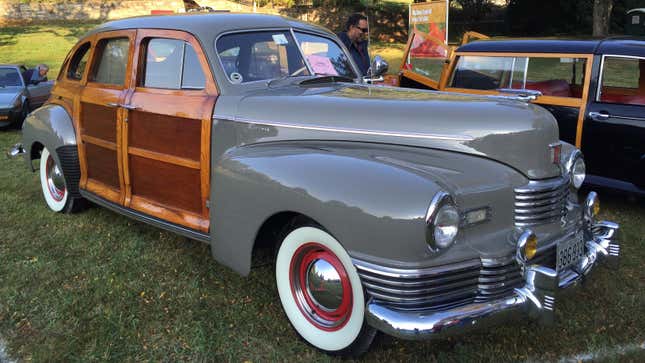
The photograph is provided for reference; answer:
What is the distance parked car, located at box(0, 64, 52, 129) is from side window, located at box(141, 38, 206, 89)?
6794mm

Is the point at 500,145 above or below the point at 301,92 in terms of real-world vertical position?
below

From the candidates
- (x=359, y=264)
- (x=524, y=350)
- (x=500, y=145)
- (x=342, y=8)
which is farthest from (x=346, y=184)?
(x=342, y=8)

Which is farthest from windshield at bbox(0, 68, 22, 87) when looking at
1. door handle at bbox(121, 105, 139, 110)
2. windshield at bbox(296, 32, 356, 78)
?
windshield at bbox(296, 32, 356, 78)

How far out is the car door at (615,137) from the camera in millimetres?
4711

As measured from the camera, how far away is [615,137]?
15.8 feet

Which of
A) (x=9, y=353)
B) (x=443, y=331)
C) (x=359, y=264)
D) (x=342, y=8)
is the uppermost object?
(x=342, y=8)

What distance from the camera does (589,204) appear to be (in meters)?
2.92

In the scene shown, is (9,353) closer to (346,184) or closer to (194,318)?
(194,318)

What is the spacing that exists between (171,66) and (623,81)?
15.8 ft

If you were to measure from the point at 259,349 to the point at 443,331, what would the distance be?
111cm

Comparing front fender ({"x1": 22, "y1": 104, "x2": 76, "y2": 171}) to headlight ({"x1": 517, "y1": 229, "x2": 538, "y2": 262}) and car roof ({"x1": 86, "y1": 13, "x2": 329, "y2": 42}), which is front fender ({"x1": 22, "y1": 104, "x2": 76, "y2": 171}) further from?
headlight ({"x1": 517, "y1": 229, "x2": 538, "y2": 262})

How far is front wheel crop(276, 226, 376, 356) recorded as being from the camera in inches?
98.6

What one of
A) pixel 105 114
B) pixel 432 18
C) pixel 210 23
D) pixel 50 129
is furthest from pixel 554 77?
pixel 432 18

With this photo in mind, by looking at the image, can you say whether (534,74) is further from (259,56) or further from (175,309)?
(175,309)
